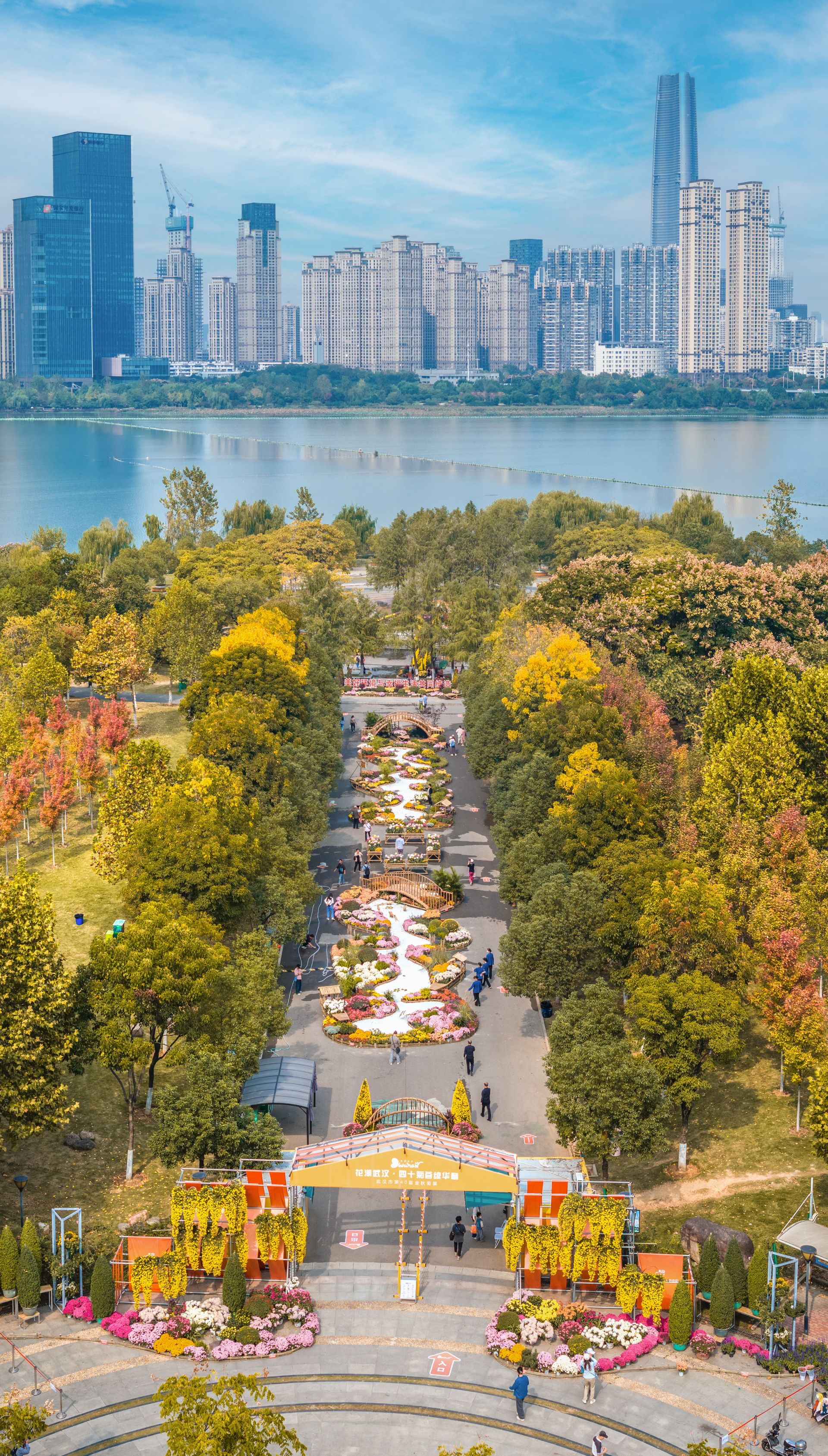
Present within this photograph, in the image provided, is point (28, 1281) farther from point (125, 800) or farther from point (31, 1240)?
point (125, 800)

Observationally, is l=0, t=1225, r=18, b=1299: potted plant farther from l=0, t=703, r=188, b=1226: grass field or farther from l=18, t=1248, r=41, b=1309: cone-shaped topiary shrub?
l=0, t=703, r=188, b=1226: grass field

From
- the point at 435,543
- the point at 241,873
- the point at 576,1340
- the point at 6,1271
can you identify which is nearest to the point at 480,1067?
the point at 241,873

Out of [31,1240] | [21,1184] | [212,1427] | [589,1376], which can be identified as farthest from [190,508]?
[212,1427]

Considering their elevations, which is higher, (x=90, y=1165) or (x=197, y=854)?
(x=197, y=854)

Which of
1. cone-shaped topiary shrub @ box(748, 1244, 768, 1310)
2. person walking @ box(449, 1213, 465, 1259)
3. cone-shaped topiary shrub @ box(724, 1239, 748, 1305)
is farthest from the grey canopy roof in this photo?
cone-shaped topiary shrub @ box(748, 1244, 768, 1310)

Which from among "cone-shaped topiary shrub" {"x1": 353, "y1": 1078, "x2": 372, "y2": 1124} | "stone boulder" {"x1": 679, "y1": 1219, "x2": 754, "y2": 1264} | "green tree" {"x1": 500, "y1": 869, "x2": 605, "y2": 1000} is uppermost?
"green tree" {"x1": 500, "y1": 869, "x2": 605, "y2": 1000}

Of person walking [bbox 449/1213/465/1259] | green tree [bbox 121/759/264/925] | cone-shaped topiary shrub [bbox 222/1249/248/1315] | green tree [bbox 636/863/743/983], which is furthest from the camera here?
green tree [bbox 121/759/264/925]
